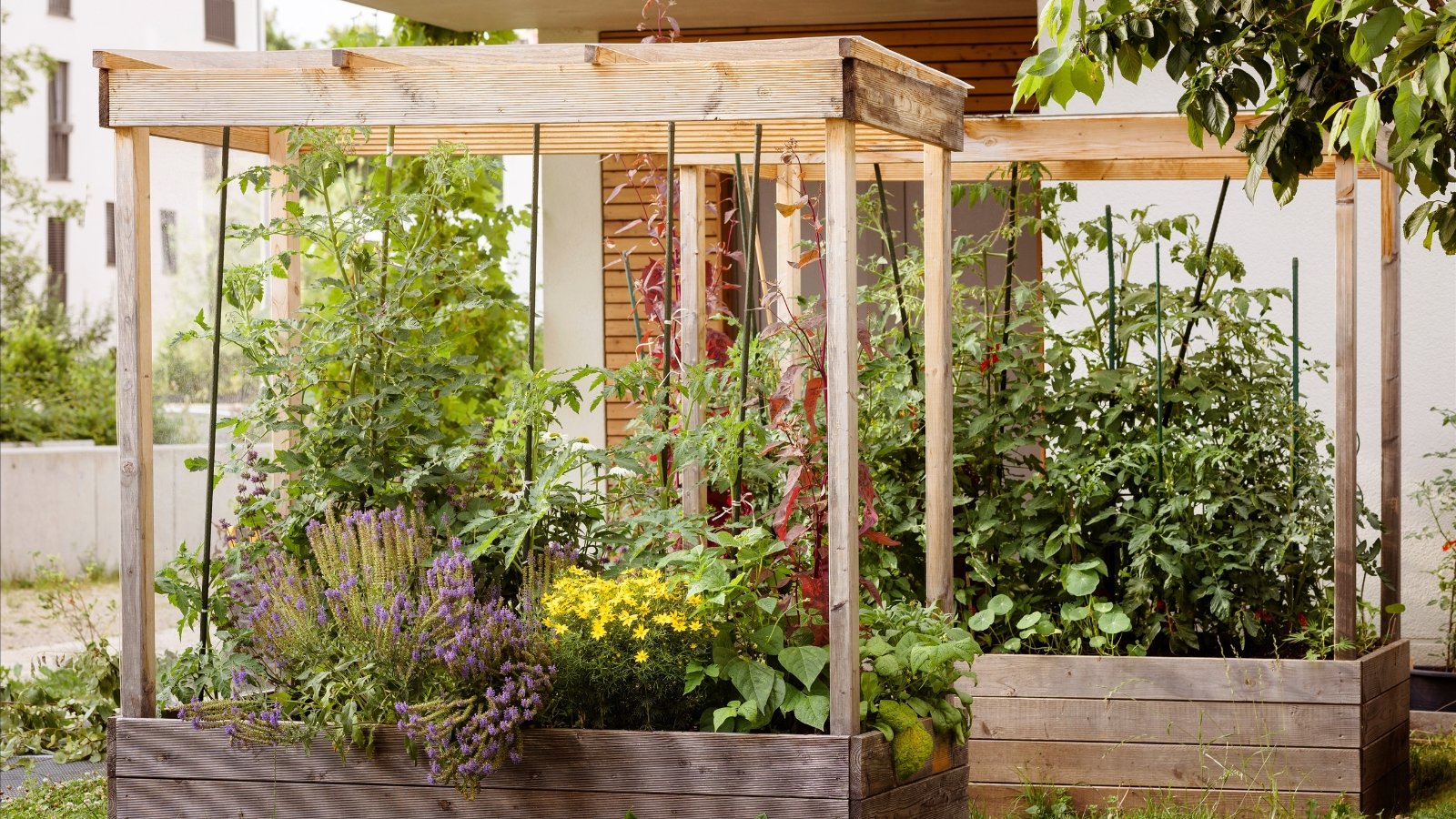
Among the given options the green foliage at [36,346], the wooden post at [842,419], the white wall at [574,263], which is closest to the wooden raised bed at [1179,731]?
the wooden post at [842,419]

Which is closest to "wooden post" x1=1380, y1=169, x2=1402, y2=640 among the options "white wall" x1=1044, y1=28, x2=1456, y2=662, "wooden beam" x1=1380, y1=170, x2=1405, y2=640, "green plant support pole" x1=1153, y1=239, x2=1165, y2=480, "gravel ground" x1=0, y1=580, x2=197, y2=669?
"wooden beam" x1=1380, y1=170, x2=1405, y2=640

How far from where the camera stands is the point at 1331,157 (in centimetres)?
488

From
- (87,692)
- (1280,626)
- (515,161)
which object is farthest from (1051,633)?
(515,161)

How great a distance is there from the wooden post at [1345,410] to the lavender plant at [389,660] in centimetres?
248

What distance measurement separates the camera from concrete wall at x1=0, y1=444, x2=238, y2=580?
12.1 meters

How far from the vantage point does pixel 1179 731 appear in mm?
4359

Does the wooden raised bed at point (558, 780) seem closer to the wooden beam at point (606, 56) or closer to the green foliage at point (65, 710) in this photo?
the wooden beam at point (606, 56)

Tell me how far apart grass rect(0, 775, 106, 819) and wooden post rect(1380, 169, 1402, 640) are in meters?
4.22

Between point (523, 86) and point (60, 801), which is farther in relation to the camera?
point (60, 801)

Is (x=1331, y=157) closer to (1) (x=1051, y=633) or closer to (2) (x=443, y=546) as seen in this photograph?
(1) (x=1051, y=633)

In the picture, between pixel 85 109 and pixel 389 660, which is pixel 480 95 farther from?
pixel 85 109

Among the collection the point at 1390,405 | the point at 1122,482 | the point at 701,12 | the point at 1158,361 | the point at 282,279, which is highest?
the point at 701,12

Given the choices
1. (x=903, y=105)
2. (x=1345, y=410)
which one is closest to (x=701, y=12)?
(x=1345, y=410)

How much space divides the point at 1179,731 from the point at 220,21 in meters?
20.7
